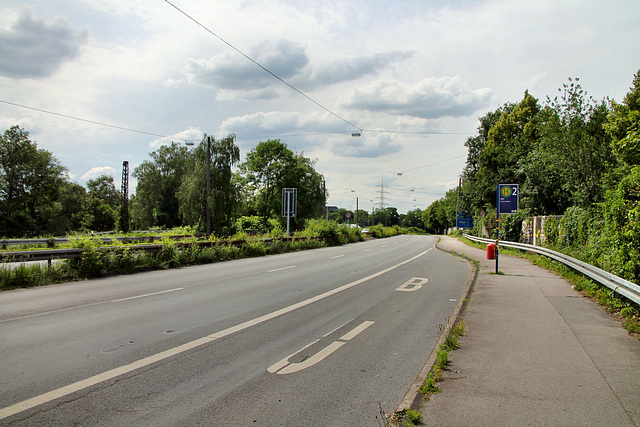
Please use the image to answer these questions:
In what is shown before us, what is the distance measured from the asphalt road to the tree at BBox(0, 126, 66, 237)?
164 feet

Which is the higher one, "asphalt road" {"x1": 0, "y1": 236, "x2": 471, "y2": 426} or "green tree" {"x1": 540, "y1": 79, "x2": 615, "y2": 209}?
"green tree" {"x1": 540, "y1": 79, "x2": 615, "y2": 209}

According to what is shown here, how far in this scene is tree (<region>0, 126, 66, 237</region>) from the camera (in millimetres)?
50781

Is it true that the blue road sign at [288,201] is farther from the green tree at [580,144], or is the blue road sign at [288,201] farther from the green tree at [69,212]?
the green tree at [69,212]

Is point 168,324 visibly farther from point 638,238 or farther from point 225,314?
point 638,238

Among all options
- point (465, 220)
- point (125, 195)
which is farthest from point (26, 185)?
point (465, 220)

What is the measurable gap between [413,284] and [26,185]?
193 ft

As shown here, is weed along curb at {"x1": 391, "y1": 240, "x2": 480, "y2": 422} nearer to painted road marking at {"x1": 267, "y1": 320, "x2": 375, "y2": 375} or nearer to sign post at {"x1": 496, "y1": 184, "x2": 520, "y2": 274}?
painted road marking at {"x1": 267, "y1": 320, "x2": 375, "y2": 375}

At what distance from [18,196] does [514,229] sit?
57.5 metres

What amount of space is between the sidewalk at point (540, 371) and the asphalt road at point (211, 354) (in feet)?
1.92

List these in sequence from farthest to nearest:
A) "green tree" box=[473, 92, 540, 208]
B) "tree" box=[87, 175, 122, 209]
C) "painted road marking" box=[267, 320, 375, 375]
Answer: "tree" box=[87, 175, 122, 209] < "green tree" box=[473, 92, 540, 208] < "painted road marking" box=[267, 320, 375, 375]

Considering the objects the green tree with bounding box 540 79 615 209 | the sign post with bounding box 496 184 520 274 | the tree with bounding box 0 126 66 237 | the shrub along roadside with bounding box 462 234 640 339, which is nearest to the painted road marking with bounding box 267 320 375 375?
the shrub along roadside with bounding box 462 234 640 339

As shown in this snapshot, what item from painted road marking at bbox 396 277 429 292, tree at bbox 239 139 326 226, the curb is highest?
tree at bbox 239 139 326 226

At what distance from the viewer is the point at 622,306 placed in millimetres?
8062

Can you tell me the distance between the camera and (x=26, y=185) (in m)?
53.8
